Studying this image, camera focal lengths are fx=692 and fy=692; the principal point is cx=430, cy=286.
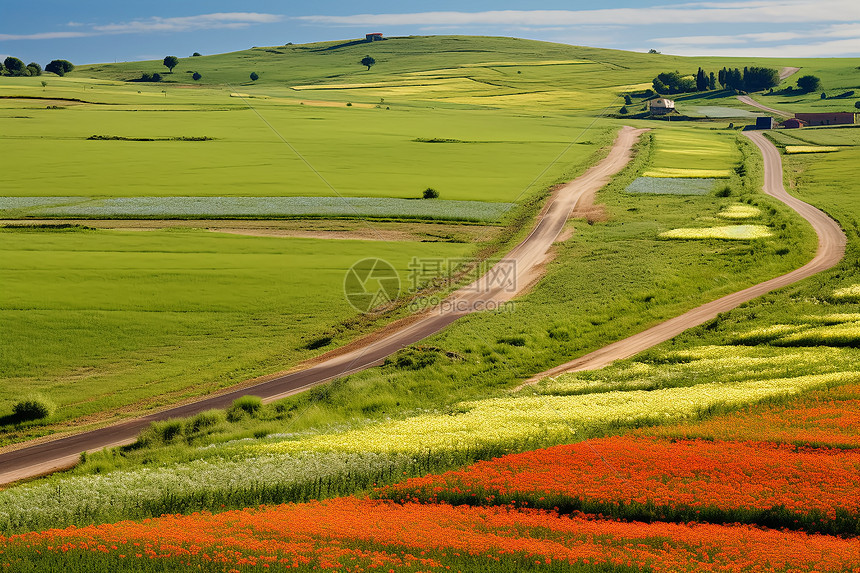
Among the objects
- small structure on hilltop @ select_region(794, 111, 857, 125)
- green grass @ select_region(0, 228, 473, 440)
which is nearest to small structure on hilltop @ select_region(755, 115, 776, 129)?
small structure on hilltop @ select_region(794, 111, 857, 125)

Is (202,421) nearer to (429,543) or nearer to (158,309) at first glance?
(158,309)

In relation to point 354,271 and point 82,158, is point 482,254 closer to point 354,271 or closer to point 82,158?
point 354,271

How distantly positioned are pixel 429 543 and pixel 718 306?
43.7 metres

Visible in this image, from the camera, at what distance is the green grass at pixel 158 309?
44.2 m

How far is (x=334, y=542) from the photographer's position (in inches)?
802

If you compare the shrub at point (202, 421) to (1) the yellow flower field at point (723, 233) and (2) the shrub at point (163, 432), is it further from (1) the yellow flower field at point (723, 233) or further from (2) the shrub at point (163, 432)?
(1) the yellow flower field at point (723, 233)

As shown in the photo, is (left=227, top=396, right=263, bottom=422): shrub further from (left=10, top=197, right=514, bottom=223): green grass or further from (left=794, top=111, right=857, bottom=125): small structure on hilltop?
(left=794, top=111, right=857, bottom=125): small structure on hilltop

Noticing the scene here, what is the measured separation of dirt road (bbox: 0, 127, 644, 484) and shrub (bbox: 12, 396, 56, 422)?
2685 millimetres

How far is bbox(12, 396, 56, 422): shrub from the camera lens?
3875 centimetres

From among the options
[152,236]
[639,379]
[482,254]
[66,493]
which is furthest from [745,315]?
[152,236]

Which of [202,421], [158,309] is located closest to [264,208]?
[158,309]

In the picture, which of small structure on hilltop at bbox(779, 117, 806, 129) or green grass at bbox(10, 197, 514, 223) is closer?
green grass at bbox(10, 197, 514, 223)

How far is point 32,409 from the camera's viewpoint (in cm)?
3894

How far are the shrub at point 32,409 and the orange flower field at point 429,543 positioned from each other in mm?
20051
